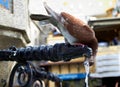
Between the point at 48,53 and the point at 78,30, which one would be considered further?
the point at 48,53

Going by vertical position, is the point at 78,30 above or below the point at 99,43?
above

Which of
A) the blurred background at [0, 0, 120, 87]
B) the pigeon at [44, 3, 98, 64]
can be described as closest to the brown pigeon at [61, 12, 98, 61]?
the pigeon at [44, 3, 98, 64]

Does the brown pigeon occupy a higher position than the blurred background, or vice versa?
the brown pigeon

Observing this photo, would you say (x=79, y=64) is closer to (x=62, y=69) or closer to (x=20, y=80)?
(x=62, y=69)

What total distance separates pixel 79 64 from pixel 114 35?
98.2 inches

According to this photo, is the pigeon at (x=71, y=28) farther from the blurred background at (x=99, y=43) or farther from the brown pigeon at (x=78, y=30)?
the blurred background at (x=99, y=43)

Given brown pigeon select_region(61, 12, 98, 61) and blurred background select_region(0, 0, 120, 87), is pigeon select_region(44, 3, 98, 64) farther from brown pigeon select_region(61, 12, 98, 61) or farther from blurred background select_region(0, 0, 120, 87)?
blurred background select_region(0, 0, 120, 87)

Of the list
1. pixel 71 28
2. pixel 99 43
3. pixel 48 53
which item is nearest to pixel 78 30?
pixel 71 28

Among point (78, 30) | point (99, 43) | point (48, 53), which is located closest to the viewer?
point (78, 30)

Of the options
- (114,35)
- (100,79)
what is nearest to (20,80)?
(100,79)

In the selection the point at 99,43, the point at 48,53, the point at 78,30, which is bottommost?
the point at 99,43

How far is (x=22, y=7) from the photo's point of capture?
450 centimetres

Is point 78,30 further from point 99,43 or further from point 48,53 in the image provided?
point 99,43

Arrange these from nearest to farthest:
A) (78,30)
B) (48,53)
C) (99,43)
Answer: (78,30), (48,53), (99,43)
